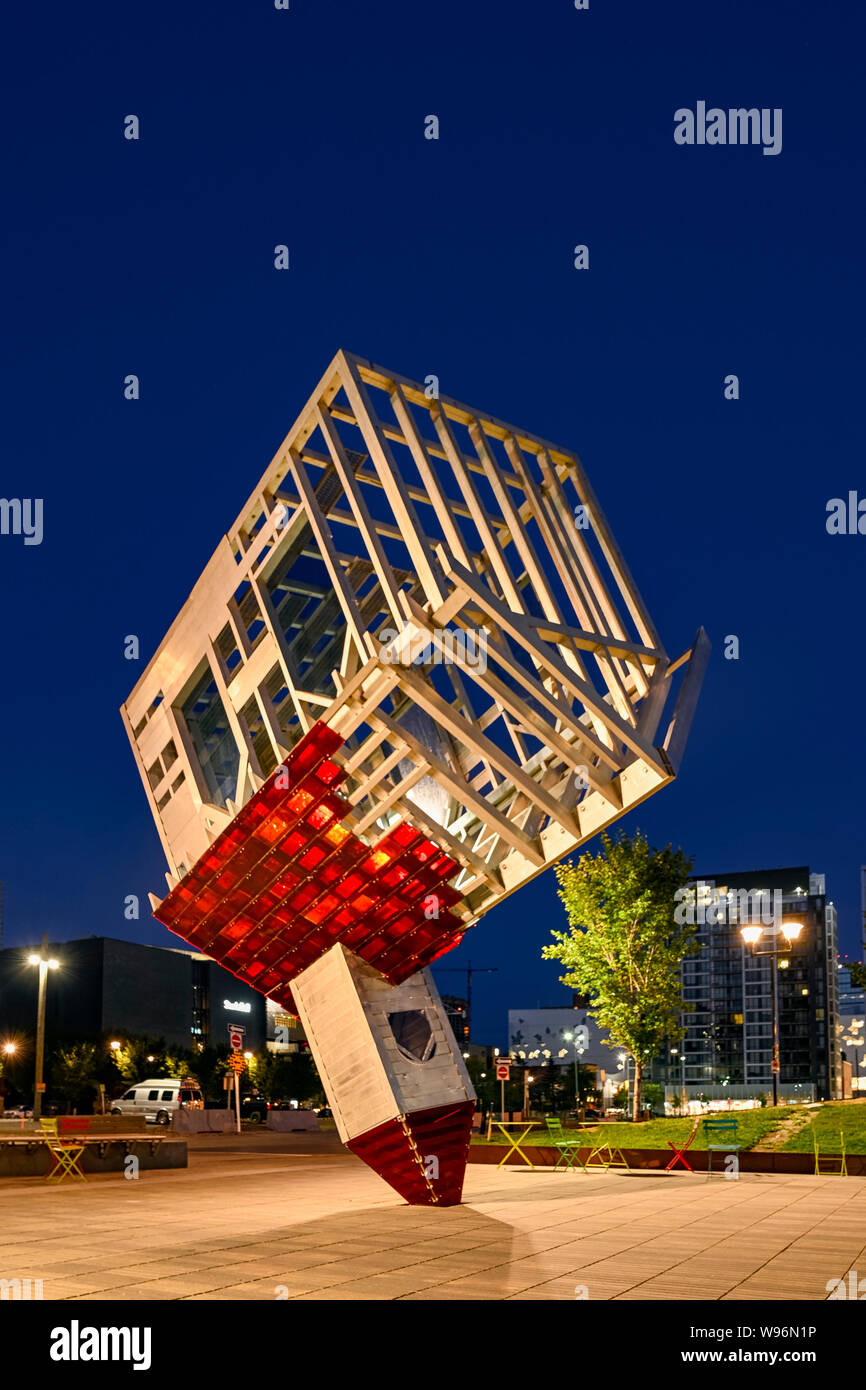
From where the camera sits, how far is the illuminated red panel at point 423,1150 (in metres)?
19.8

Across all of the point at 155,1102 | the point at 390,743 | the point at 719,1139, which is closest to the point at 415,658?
the point at 390,743

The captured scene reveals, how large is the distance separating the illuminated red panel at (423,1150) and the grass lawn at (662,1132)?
15.9 m

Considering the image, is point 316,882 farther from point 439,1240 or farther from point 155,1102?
point 155,1102

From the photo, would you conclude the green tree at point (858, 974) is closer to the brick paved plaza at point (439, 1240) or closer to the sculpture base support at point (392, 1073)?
the brick paved plaza at point (439, 1240)

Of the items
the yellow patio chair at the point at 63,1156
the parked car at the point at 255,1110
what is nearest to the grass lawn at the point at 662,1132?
the yellow patio chair at the point at 63,1156

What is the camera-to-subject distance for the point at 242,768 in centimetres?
2220

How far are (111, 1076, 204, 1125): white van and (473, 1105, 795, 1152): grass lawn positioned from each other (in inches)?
720

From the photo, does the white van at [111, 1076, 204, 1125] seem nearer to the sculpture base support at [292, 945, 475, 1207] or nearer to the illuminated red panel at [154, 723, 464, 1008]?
the illuminated red panel at [154, 723, 464, 1008]

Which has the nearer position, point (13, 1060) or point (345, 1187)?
point (345, 1187)

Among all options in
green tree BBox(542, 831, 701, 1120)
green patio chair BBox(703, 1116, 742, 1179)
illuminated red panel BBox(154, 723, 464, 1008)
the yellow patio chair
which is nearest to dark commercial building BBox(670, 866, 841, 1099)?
green tree BBox(542, 831, 701, 1120)

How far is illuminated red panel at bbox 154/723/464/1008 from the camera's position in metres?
19.8
